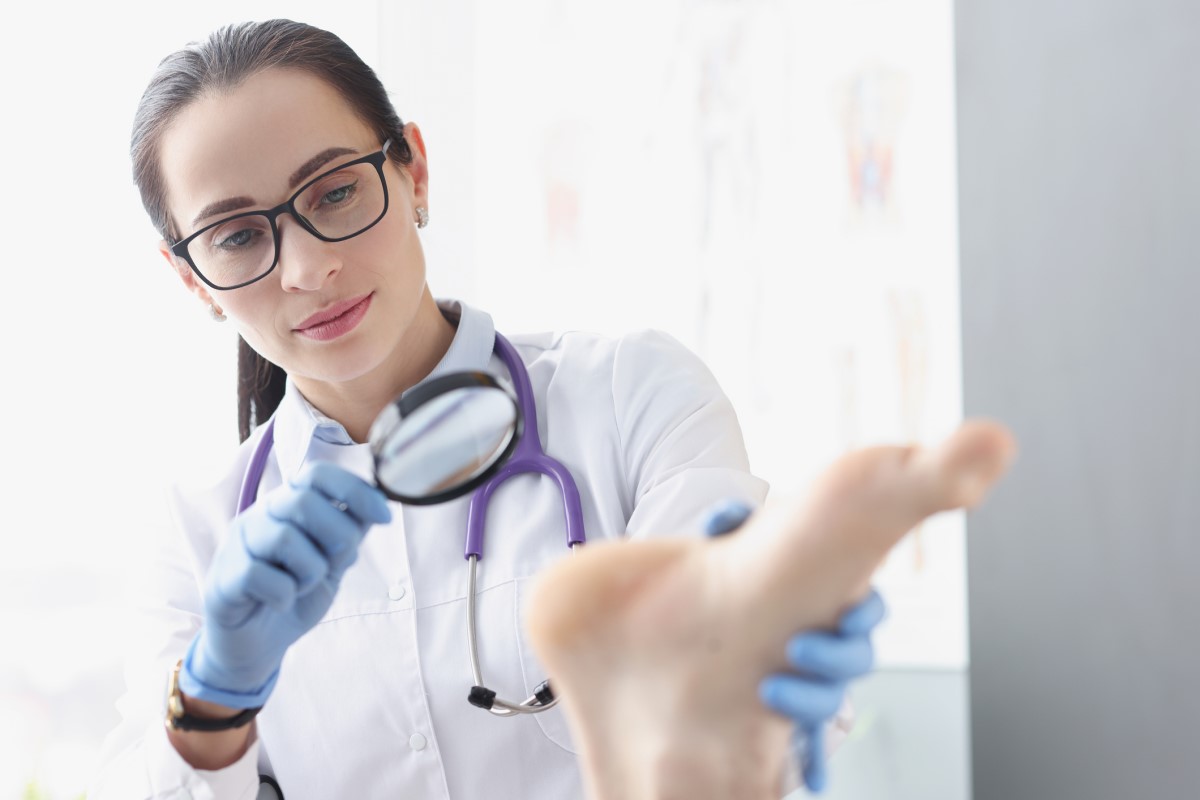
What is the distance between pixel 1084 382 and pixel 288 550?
2.97 feet

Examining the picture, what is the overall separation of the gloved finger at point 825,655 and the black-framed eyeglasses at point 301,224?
0.55 metres

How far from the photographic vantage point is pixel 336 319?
914 millimetres

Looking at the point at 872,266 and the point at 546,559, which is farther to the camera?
the point at 872,266

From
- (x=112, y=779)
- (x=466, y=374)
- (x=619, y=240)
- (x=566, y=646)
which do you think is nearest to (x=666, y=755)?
(x=566, y=646)

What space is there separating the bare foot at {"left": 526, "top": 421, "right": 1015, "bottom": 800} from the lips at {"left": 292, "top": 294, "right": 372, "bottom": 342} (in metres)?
0.45

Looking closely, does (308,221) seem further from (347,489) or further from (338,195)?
(347,489)

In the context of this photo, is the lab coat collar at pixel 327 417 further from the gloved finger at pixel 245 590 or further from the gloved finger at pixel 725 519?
the gloved finger at pixel 725 519

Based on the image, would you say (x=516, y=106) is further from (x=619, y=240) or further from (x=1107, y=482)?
(x=1107, y=482)

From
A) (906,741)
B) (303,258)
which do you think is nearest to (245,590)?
(303,258)

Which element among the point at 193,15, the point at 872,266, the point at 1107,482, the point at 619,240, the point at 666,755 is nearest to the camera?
the point at 666,755

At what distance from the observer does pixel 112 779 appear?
0.92 m

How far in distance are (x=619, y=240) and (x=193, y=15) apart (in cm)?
86

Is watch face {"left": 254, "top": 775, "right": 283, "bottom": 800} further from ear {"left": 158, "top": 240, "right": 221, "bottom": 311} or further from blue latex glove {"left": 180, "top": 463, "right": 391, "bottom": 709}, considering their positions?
ear {"left": 158, "top": 240, "right": 221, "bottom": 311}

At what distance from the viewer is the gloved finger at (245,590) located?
738 mm
